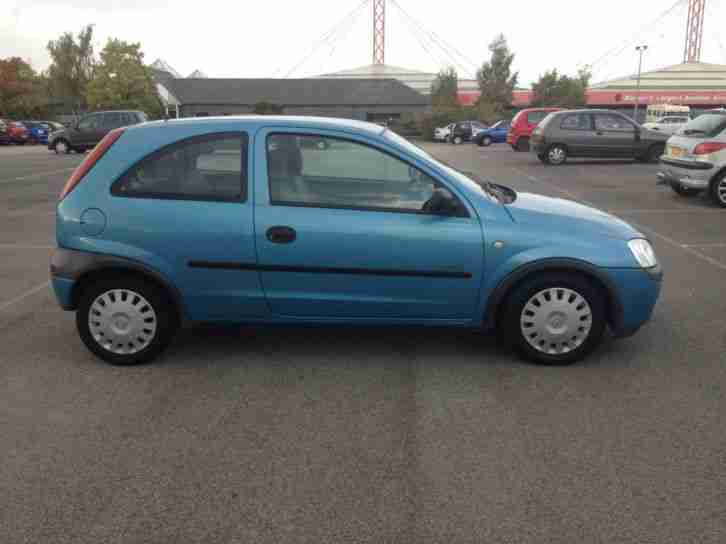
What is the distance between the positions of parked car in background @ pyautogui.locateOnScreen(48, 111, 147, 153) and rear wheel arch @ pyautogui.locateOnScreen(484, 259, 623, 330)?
1034 inches

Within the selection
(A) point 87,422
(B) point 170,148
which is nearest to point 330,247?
(B) point 170,148

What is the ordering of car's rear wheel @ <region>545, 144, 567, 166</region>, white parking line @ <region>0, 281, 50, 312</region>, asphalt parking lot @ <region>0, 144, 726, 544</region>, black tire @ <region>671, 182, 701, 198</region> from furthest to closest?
car's rear wheel @ <region>545, 144, 567, 166</region> < black tire @ <region>671, 182, 701, 198</region> < white parking line @ <region>0, 281, 50, 312</region> < asphalt parking lot @ <region>0, 144, 726, 544</region>

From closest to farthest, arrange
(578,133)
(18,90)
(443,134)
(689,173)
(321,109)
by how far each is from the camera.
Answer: (689,173) → (578,133) → (443,134) → (18,90) → (321,109)

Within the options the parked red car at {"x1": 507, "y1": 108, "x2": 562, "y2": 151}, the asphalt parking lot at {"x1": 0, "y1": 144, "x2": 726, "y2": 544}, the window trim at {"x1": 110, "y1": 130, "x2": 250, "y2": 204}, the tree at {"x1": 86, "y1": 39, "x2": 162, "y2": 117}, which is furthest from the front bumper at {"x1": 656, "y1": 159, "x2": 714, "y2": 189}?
the tree at {"x1": 86, "y1": 39, "x2": 162, "y2": 117}

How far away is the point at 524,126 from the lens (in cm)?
2950

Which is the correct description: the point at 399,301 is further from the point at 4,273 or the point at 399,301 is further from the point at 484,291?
the point at 4,273

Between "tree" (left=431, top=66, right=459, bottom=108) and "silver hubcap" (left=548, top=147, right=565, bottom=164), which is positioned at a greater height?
"tree" (left=431, top=66, right=459, bottom=108)

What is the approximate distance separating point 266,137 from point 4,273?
432cm

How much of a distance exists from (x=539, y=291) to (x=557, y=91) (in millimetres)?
79455

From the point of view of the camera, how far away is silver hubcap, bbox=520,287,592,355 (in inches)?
186

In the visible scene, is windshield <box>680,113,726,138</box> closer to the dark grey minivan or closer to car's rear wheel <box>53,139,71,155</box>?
the dark grey minivan

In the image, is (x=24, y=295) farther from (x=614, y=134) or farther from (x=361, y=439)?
(x=614, y=134)

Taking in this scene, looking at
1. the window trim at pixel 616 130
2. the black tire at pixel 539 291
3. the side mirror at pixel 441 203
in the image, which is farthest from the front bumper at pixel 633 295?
the window trim at pixel 616 130

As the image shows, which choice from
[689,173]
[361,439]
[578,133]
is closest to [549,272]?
[361,439]
